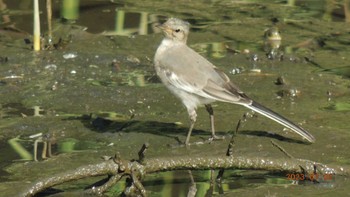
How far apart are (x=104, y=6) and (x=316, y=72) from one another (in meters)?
3.81

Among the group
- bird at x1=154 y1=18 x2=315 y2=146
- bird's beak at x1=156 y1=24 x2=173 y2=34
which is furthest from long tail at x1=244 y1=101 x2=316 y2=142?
bird's beak at x1=156 y1=24 x2=173 y2=34

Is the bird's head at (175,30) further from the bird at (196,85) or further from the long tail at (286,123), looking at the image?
the long tail at (286,123)

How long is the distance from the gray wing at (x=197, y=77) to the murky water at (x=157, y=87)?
428mm

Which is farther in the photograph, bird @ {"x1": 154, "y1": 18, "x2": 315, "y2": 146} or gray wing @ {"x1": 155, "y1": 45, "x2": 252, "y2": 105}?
gray wing @ {"x1": 155, "y1": 45, "x2": 252, "y2": 105}

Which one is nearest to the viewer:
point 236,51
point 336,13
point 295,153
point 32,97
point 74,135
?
point 295,153

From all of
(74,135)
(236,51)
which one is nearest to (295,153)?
(74,135)

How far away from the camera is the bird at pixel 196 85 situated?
882 centimetres

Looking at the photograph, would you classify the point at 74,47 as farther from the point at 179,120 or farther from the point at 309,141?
the point at 309,141

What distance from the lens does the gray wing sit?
29.3 feet

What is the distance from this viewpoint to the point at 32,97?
10.3m
